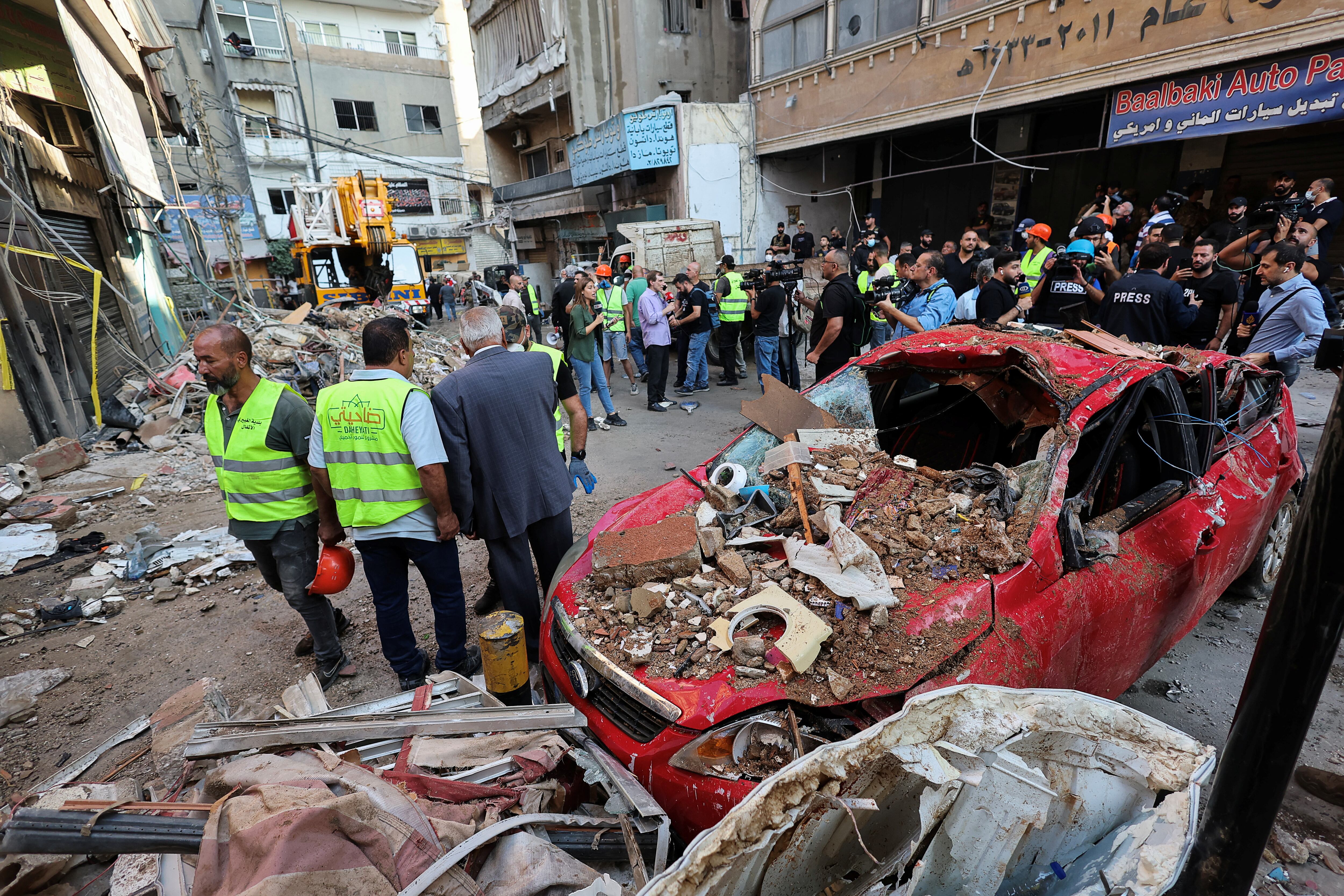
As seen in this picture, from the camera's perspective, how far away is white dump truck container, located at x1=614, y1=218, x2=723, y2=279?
45.8 feet

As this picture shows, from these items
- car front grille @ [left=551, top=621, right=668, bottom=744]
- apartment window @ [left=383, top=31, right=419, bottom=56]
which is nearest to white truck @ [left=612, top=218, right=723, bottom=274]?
car front grille @ [left=551, top=621, right=668, bottom=744]

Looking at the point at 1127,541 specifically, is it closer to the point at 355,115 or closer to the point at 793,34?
the point at 793,34

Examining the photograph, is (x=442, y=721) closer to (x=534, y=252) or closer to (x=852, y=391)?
(x=852, y=391)

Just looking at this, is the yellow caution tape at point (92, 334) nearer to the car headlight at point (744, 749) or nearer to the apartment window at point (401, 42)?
the car headlight at point (744, 749)

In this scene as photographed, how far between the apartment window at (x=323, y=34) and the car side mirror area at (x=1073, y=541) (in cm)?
4278

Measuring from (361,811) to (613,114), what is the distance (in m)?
22.9

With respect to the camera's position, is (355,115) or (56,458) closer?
(56,458)

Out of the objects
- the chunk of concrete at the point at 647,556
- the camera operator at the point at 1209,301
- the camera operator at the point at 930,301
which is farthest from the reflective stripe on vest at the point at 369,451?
the camera operator at the point at 1209,301

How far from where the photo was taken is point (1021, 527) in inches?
101

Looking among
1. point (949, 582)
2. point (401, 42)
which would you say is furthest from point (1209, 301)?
point (401, 42)

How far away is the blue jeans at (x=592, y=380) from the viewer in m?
8.34

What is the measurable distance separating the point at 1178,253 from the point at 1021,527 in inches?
263

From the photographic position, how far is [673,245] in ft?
47.1

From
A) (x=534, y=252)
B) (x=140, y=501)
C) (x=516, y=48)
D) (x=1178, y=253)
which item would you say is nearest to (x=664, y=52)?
(x=516, y=48)
